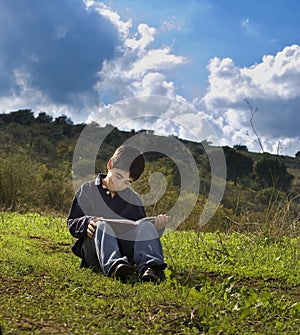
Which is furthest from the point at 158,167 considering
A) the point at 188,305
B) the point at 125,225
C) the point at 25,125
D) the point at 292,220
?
the point at 25,125

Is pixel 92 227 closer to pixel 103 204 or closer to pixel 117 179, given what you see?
pixel 103 204

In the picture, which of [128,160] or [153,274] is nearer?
[153,274]

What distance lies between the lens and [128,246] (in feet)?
16.4

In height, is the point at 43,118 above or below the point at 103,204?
above

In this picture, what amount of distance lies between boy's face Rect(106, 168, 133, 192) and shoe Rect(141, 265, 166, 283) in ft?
3.03

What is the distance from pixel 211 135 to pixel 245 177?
99.0 feet

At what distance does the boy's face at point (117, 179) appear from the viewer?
508 cm

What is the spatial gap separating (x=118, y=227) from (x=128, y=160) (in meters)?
0.65

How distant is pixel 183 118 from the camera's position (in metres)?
6.83

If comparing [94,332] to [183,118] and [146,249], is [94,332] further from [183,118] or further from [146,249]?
[183,118]

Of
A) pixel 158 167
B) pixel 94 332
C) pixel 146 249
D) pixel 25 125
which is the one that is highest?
pixel 25 125

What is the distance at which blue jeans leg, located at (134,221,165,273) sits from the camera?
4688 millimetres

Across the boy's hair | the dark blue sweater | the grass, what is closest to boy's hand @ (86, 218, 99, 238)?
the dark blue sweater

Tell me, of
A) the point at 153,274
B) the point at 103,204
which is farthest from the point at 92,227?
the point at 153,274
